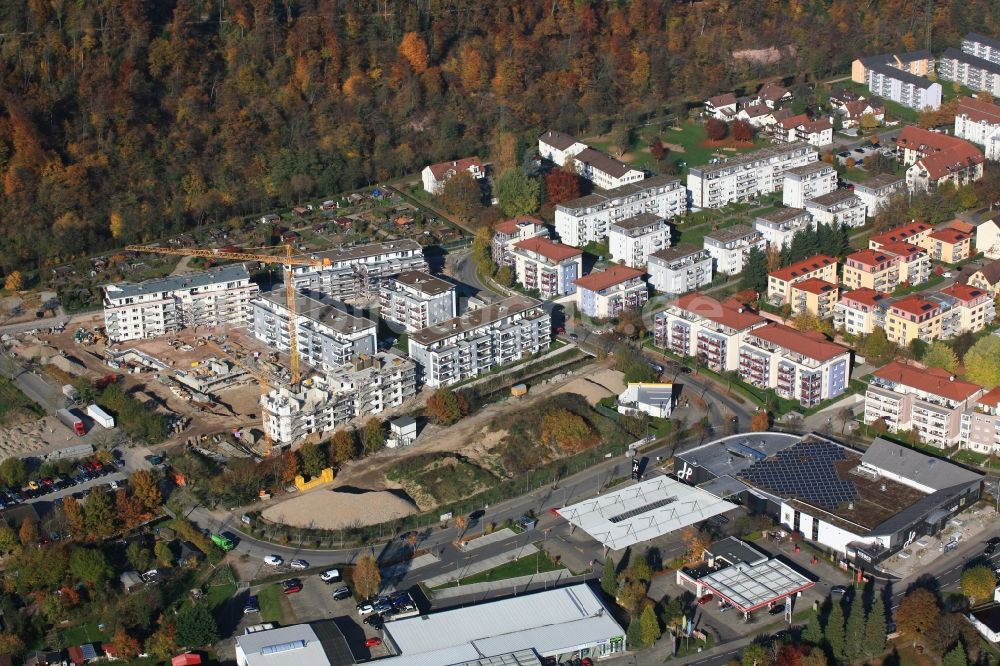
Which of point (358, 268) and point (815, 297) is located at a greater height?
point (358, 268)

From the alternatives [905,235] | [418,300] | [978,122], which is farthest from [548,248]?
[978,122]

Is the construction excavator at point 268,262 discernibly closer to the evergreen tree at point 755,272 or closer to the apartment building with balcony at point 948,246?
the evergreen tree at point 755,272

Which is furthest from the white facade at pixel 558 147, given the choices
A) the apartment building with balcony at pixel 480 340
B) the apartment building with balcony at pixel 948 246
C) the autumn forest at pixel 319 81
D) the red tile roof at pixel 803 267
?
the apartment building with balcony at pixel 948 246

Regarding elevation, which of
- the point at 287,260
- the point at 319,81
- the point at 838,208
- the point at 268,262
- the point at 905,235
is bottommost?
the point at 268,262

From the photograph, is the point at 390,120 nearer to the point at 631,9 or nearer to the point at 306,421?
the point at 631,9

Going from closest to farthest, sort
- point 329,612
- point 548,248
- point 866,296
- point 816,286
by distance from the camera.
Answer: point 329,612, point 866,296, point 816,286, point 548,248

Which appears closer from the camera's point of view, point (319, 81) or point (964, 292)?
point (964, 292)

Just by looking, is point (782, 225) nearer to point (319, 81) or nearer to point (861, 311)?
point (861, 311)

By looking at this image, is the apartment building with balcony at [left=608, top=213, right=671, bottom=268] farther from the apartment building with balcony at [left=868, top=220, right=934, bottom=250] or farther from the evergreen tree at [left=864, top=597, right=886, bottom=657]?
the evergreen tree at [left=864, top=597, right=886, bottom=657]

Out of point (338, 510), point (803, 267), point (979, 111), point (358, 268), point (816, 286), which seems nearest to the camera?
point (338, 510)
